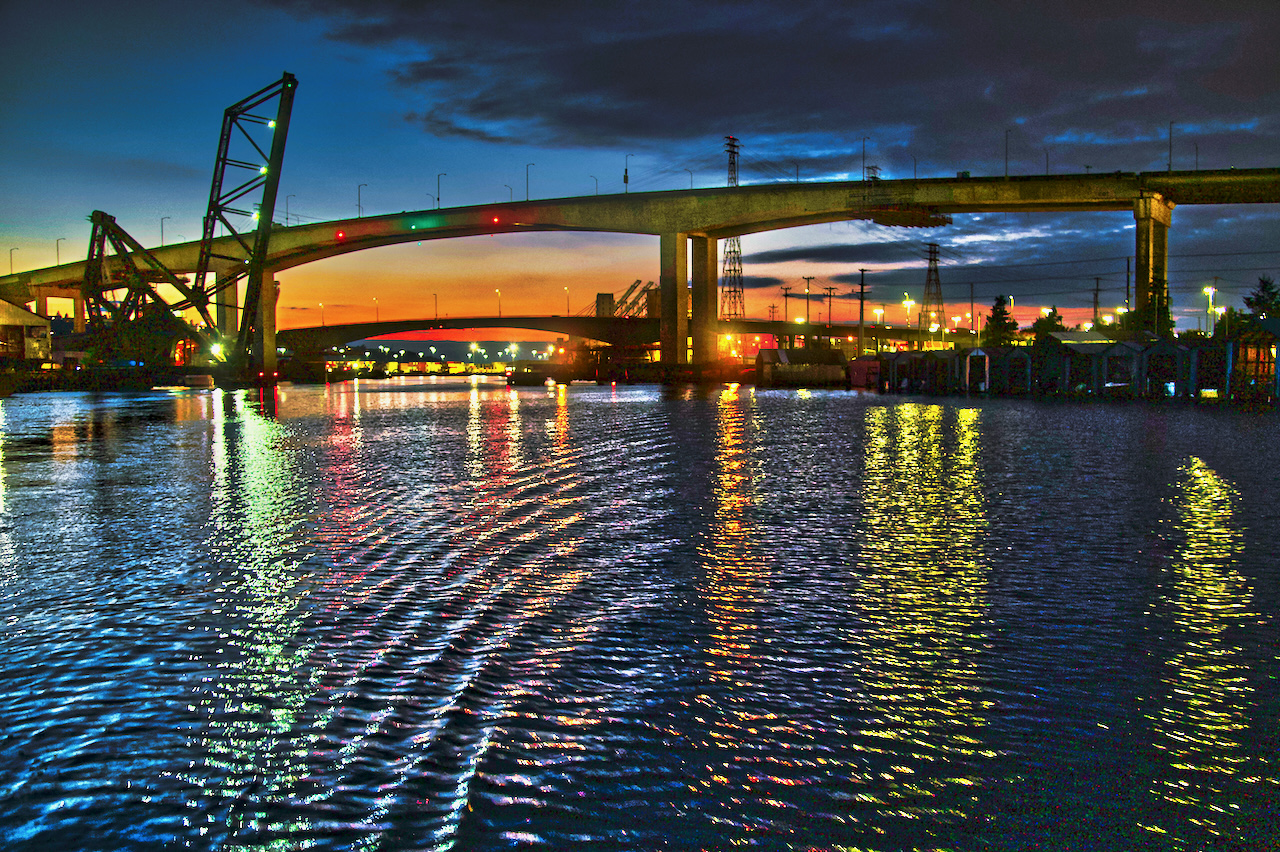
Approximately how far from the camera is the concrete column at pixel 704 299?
81312 mm

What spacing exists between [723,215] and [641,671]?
246 ft

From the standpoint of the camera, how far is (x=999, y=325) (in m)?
140

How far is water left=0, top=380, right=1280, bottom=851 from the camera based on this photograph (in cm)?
353

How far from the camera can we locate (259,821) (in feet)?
11.4

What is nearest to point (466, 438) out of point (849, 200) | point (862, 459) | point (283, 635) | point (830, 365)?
point (862, 459)

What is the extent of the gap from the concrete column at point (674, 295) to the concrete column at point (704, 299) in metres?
1.07

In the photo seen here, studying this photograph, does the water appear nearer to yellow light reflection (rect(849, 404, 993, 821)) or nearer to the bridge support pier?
yellow light reflection (rect(849, 404, 993, 821))

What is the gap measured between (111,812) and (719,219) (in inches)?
3024

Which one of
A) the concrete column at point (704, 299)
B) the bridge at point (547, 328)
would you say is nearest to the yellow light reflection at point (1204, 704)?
the concrete column at point (704, 299)

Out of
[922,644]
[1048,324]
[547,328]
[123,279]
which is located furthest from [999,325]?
[922,644]

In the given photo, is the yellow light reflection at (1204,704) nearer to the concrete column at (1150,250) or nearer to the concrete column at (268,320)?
the concrete column at (1150,250)

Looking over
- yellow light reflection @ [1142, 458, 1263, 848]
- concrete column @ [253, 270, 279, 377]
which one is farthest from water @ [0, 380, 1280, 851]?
concrete column @ [253, 270, 279, 377]

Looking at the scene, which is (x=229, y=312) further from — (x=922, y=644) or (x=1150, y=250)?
(x=922, y=644)

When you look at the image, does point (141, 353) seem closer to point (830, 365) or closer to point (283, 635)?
point (830, 365)
